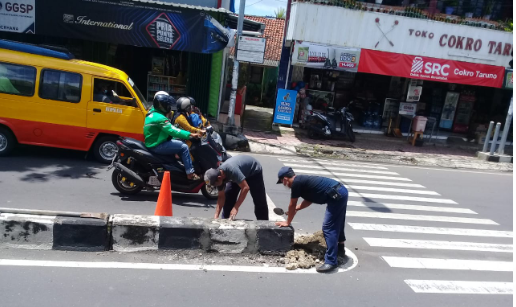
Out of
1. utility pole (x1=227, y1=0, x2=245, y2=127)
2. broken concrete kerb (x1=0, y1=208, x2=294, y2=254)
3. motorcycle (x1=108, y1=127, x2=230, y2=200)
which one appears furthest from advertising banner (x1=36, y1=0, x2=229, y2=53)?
broken concrete kerb (x1=0, y1=208, x2=294, y2=254)

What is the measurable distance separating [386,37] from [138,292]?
13864 millimetres

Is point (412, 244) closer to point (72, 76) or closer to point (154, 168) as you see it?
point (154, 168)

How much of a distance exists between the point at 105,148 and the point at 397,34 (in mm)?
11490

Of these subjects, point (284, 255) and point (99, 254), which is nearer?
point (99, 254)

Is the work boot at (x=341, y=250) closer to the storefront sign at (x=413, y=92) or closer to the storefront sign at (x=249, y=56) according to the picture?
the storefront sign at (x=249, y=56)

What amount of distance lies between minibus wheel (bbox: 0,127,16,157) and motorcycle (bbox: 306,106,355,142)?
9.32 m

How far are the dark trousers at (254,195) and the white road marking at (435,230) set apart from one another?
1.80 m

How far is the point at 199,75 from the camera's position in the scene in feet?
49.2

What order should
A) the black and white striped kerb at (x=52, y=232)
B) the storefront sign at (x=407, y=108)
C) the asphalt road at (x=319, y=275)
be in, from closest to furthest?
the asphalt road at (x=319, y=275) → the black and white striped kerb at (x=52, y=232) → the storefront sign at (x=407, y=108)

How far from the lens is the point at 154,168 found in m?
7.05

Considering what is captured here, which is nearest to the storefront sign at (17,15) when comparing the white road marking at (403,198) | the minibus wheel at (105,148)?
the minibus wheel at (105,148)

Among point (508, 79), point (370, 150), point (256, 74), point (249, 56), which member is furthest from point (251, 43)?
point (256, 74)

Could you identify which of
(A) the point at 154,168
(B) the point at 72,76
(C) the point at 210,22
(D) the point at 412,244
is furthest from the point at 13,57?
(D) the point at 412,244

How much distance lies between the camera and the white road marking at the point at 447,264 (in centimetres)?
570
